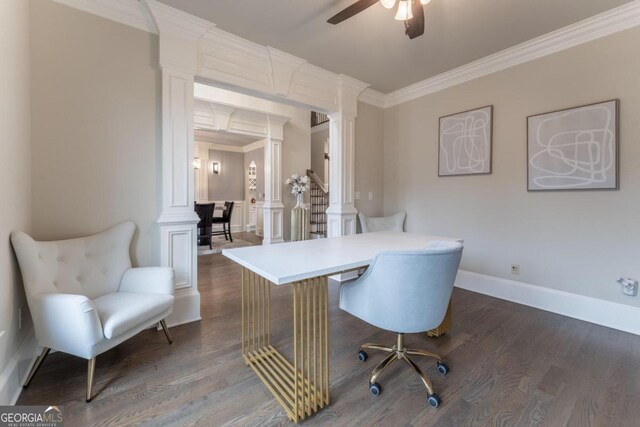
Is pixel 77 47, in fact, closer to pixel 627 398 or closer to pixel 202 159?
pixel 627 398

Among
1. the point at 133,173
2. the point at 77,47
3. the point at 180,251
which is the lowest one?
the point at 180,251

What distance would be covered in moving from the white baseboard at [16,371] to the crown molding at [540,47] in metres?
4.65

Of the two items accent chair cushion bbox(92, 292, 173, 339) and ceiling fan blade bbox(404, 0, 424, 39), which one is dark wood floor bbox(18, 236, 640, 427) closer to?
accent chair cushion bbox(92, 292, 173, 339)

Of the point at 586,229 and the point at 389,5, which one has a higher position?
the point at 389,5

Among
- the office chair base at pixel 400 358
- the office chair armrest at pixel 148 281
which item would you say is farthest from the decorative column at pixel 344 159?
the office chair armrest at pixel 148 281

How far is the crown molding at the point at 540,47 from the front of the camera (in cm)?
235

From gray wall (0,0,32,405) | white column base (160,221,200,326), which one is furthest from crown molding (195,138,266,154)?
gray wall (0,0,32,405)

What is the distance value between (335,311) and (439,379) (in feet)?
4.00

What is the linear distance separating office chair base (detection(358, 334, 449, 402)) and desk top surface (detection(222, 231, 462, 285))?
25.0 inches

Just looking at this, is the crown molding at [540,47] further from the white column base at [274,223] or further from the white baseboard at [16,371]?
the white baseboard at [16,371]

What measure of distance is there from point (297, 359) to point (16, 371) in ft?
5.25

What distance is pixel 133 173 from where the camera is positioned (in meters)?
2.35

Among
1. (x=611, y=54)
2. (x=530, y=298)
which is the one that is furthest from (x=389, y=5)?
(x=530, y=298)

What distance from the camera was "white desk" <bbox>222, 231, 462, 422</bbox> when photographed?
4.67 ft
